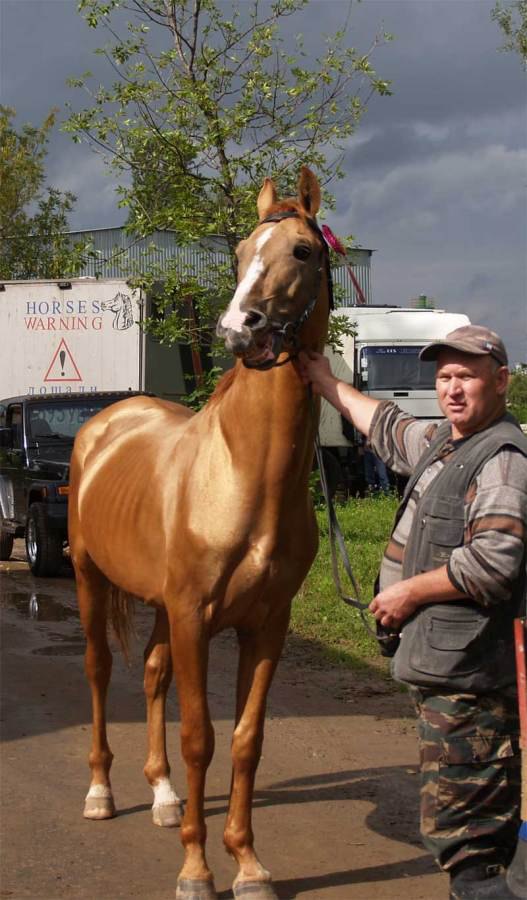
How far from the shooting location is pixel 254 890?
435 centimetres

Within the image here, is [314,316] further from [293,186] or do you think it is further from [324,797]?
[293,186]

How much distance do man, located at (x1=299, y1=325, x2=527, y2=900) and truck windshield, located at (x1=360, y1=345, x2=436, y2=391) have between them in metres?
19.7

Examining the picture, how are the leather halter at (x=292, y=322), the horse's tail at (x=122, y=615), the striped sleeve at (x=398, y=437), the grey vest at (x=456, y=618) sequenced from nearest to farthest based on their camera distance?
1. the grey vest at (x=456, y=618)
2. the striped sleeve at (x=398, y=437)
3. the leather halter at (x=292, y=322)
4. the horse's tail at (x=122, y=615)

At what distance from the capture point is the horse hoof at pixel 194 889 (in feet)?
14.2

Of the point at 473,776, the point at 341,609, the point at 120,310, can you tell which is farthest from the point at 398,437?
the point at 120,310

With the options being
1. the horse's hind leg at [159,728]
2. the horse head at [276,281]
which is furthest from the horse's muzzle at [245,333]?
the horse's hind leg at [159,728]

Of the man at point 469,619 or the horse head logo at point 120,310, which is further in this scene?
the horse head logo at point 120,310

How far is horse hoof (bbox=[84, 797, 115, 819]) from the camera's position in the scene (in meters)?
5.31

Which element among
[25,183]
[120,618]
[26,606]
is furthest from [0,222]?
[120,618]

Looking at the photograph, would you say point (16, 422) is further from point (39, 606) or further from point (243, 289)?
point (243, 289)

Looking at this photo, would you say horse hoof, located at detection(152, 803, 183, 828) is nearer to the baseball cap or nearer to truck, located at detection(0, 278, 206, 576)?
the baseball cap

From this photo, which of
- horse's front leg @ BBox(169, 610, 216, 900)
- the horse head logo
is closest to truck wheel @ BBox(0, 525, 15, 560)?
the horse head logo

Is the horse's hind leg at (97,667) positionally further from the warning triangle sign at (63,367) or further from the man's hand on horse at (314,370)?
the warning triangle sign at (63,367)

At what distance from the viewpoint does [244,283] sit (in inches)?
152
